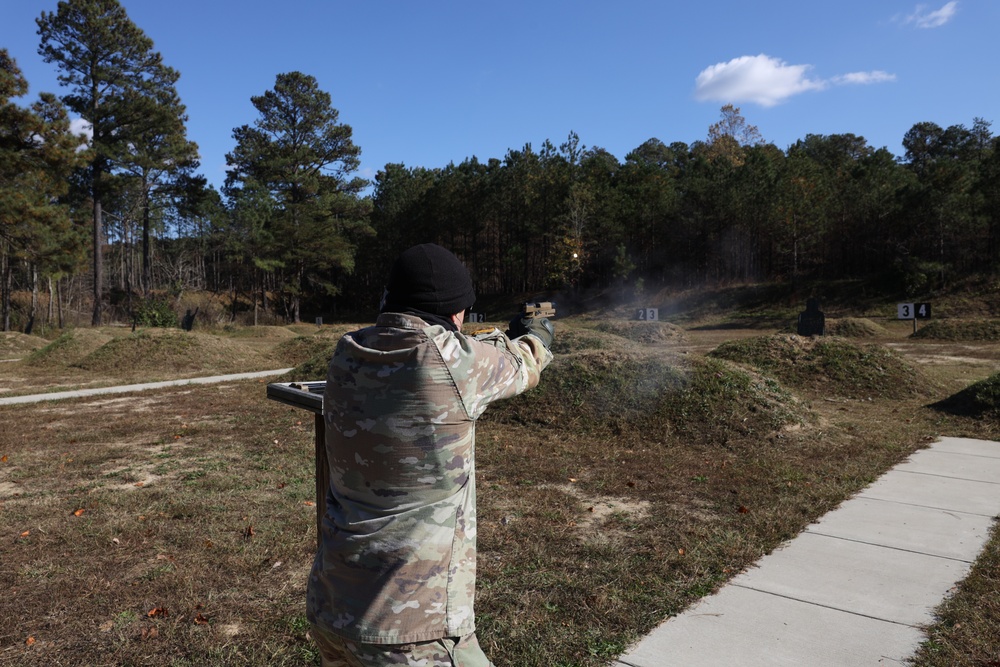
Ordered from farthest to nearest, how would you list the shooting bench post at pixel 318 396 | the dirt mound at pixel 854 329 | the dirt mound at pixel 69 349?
the dirt mound at pixel 854 329 → the dirt mound at pixel 69 349 → the shooting bench post at pixel 318 396

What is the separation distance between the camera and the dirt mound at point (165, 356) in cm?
1686

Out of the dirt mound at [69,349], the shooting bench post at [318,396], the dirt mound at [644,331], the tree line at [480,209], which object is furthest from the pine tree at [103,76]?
the shooting bench post at [318,396]

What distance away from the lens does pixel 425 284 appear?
5.86ft

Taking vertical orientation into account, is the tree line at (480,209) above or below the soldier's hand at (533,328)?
above

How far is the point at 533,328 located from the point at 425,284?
23.3 inches

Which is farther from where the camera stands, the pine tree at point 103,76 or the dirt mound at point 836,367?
the pine tree at point 103,76

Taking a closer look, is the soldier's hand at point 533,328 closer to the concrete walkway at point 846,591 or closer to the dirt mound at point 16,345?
the concrete walkway at point 846,591

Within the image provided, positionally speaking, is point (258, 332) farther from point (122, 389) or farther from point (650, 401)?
Result: point (650, 401)

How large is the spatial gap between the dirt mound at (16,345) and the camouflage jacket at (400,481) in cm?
2552

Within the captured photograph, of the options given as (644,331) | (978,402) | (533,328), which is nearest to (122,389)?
(533,328)

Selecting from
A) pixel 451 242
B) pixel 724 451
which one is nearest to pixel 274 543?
pixel 724 451

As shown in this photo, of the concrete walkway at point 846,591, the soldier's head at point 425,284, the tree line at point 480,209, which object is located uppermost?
the tree line at point 480,209

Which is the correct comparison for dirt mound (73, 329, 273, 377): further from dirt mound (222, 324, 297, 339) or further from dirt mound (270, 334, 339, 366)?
dirt mound (222, 324, 297, 339)

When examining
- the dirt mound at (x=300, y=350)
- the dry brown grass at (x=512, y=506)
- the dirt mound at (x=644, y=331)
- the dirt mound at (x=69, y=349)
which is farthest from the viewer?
the dirt mound at (x=644, y=331)
